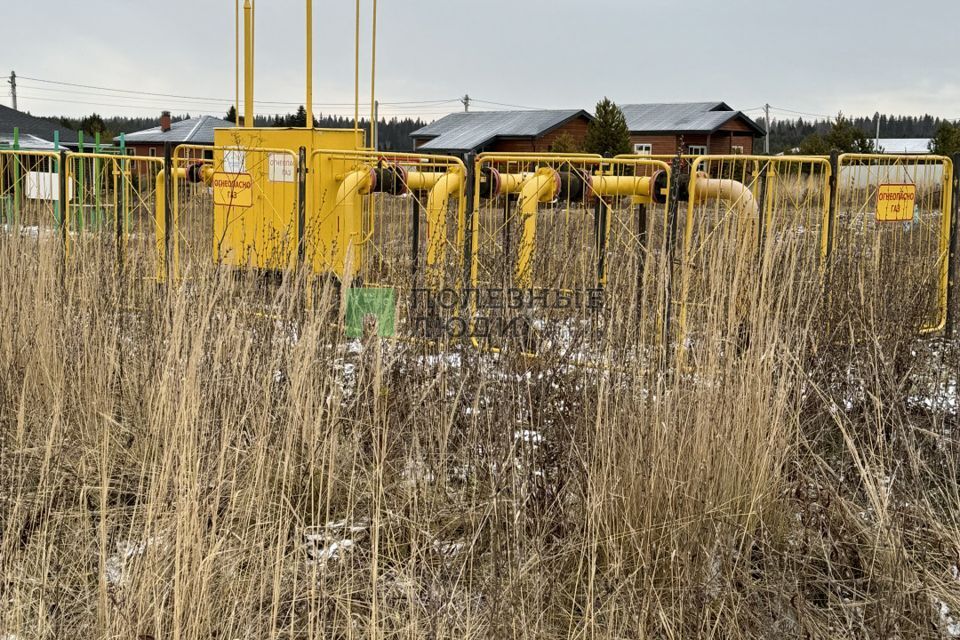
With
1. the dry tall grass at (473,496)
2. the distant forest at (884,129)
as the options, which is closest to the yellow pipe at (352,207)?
the dry tall grass at (473,496)

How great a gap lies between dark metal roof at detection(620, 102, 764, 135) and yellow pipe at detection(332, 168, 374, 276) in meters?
41.8

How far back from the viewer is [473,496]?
3.51 meters

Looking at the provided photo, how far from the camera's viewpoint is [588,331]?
409 centimetres

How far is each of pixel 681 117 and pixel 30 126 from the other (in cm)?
3328

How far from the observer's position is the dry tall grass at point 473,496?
2951 mm

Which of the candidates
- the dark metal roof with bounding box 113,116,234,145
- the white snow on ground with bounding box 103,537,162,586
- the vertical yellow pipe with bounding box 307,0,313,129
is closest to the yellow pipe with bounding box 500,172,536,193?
the vertical yellow pipe with bounding box 307,0,313,129

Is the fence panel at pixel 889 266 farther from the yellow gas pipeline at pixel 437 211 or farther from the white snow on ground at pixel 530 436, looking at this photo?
the yellow gas pipeline at pixel 437 211

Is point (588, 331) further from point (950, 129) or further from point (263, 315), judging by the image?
point (950, 129)

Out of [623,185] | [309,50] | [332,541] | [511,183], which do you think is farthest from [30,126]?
[332,541]

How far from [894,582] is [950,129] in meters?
46.8

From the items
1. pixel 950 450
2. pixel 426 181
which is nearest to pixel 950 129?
pixel 426 181

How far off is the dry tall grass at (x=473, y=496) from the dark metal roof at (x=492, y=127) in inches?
1696

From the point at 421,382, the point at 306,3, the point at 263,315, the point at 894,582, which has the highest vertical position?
the point at 306,3

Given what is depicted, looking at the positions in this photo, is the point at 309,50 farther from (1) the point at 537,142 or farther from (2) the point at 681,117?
(2) the point at 681,117
